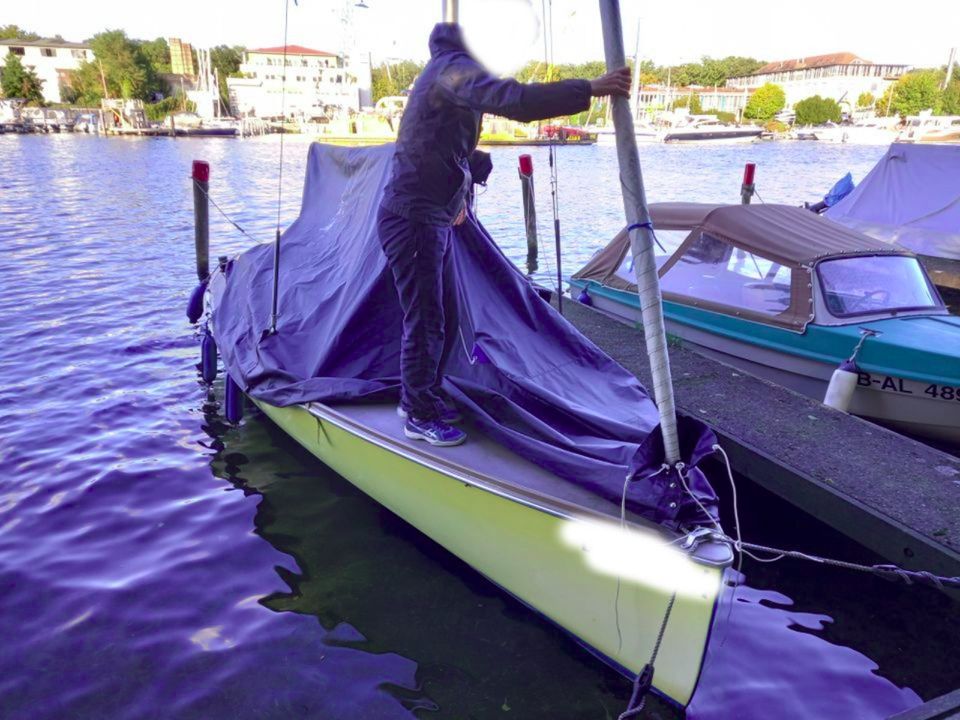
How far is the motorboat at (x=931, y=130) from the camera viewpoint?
5828cm

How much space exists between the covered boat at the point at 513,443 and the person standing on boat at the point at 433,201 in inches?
8.1

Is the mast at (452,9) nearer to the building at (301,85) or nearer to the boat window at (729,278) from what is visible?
the boat window at (729,278)

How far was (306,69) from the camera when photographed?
8406 centimetres

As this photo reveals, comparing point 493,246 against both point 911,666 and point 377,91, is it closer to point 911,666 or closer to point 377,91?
point 911,666

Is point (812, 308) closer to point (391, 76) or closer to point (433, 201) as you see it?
point (433, 201)

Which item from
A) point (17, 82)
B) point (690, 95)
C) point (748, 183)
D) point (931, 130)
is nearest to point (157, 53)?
point (17, 82)

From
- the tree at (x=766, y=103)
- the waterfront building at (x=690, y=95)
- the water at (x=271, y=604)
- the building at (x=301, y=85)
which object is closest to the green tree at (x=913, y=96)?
the tree at (x=766, y=103)

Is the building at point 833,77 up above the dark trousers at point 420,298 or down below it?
above

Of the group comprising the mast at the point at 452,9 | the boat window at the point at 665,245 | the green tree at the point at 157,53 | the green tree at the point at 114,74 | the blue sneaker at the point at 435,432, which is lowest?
the blue sneaker at the point at 435,432

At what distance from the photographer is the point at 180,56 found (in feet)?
365

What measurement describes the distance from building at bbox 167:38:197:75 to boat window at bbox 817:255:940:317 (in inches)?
4812

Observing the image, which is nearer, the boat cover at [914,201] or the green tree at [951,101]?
the boat cover at [914,201]

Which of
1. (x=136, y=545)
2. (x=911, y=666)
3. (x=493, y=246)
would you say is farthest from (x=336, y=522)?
(x=911, y=666)

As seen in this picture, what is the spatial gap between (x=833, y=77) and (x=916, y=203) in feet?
403
